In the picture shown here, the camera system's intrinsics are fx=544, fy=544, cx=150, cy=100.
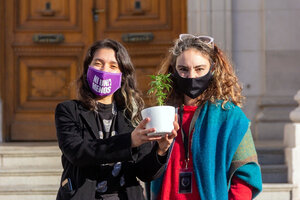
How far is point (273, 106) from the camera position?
6.47 m

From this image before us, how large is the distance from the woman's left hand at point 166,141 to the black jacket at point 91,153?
35 millimetres

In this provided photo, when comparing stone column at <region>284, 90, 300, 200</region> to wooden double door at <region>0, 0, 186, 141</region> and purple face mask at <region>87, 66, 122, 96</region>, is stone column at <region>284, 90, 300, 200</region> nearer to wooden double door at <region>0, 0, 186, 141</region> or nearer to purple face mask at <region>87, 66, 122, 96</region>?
wooden double door at <region>0, 0, 186, 141</region>

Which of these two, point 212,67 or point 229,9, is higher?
point 229,9

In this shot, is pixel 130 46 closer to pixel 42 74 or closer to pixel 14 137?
pixel 42 74

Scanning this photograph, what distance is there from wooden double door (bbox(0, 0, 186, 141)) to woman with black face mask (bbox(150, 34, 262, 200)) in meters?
3.93

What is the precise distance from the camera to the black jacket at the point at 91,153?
2395 millimetres

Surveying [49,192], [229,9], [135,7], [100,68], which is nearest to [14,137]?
[49,192]

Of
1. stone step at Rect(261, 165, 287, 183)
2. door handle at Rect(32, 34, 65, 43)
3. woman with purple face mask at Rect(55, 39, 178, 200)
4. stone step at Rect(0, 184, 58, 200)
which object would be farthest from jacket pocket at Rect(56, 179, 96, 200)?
door handle at Rect(32, 34, 65, 43)

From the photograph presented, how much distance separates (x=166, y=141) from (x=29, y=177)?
3351 millimetres

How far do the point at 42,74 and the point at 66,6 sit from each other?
91 centimetres

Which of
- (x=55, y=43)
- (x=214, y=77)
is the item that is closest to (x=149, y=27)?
(x=55, y=43)

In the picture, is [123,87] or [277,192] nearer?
[123,87]

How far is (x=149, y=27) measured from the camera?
6762 mm

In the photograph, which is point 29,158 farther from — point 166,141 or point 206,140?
point 166,141
